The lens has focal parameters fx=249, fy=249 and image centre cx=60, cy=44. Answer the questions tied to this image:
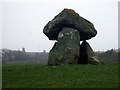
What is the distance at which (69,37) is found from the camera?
86.2ft

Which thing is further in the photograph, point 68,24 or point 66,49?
point 68,24

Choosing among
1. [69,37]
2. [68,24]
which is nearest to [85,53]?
[69,37]

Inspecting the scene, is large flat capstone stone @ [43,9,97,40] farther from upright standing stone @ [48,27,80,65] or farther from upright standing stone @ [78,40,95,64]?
upright standing stone @ [78,40,95,64]

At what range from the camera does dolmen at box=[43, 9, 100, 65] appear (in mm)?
24672

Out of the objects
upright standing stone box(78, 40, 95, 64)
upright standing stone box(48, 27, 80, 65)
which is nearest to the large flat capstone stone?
upright standing stone box(48, 27, 80, 65)

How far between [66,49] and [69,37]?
1.87 metres

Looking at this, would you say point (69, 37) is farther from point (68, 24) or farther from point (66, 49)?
point (68, 24)

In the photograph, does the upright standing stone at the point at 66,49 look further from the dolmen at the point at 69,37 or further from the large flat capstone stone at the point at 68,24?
the large flat capstone stone at the point at 68,24

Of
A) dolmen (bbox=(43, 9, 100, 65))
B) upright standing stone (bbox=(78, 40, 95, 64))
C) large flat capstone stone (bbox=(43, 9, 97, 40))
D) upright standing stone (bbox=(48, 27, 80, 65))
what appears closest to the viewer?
upright standing stone (bbox=(48, 27, 80, 65))

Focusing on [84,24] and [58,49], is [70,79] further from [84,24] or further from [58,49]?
[84,24]

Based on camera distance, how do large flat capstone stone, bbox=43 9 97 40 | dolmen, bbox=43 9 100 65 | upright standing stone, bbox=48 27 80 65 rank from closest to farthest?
upright standing stone, bbox=48 27 80 65 < dolmen, bbox=43 9 100 65 < large flat capstone stone, bbox=43 9 97 40

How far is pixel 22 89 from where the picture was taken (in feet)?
40.6

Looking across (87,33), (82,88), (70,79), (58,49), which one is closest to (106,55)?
(87,33)

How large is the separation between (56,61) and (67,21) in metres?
5.25
